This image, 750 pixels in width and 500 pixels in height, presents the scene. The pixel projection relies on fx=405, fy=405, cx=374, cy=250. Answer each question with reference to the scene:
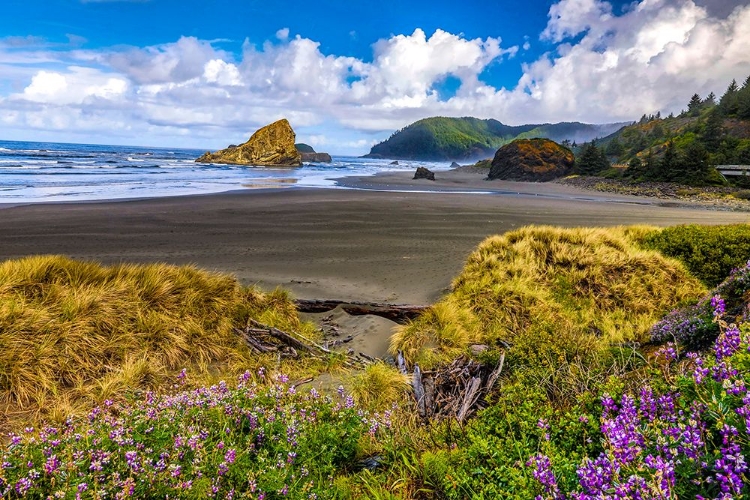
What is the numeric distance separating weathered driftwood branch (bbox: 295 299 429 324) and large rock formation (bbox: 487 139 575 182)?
49.5 m

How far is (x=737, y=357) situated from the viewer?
1.99 m

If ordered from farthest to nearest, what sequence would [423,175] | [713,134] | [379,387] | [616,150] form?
[616,150]
[713,134]
[423,175]
[379,387]

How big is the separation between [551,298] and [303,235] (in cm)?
824

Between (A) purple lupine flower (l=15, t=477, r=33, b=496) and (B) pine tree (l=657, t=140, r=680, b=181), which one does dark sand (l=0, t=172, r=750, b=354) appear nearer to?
(A) purple lupine flower (l=15, t=477, r=33, b=496)

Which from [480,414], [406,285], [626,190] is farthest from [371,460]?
[626,190]

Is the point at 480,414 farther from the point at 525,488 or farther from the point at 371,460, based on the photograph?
the point at 525,488

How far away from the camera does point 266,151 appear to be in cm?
8575

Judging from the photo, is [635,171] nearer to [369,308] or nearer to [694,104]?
[369,308]

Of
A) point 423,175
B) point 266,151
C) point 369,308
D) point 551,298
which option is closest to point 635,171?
point 423,175

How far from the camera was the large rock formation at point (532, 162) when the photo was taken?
172 feet

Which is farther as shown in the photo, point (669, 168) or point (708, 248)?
point (669, 168)

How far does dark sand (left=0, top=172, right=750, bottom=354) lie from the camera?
9320 millimetres

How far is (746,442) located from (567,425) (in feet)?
3.86

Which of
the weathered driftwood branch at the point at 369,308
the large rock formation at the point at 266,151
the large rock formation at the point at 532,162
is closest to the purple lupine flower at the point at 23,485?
the weathered driftwood branch at the point at 369,308
